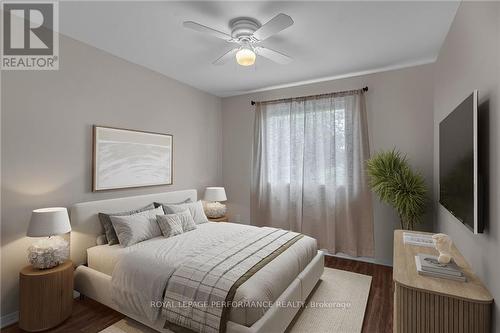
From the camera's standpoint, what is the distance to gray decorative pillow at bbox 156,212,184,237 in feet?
9.56

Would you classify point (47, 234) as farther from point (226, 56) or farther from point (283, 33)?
point (283, 33)

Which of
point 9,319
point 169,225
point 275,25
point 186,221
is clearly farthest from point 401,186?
point 9,319

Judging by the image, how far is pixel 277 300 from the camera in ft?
6.46

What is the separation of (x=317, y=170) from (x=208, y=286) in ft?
8.86

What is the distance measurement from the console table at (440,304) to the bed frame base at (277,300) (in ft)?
2.74

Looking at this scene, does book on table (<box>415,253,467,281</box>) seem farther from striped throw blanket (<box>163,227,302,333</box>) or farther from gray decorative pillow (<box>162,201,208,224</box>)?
gray decorative pillow (<box>162,201,208,224</box>)

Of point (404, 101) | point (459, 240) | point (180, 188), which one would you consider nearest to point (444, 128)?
point (459, 240)

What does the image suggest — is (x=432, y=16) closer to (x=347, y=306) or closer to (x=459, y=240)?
(x=459, y=240)

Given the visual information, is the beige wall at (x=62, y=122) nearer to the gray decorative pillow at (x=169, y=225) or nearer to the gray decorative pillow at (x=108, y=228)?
the gray decorative pillow at (x=108, y=228)

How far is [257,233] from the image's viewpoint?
298 centimetres

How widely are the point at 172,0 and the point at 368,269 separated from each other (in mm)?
3982

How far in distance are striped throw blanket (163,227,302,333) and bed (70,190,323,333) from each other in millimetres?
74

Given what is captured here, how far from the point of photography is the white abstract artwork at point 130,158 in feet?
9.70

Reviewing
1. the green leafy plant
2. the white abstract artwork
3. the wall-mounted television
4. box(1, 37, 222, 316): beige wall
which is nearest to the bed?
A: the white abstract artwork
